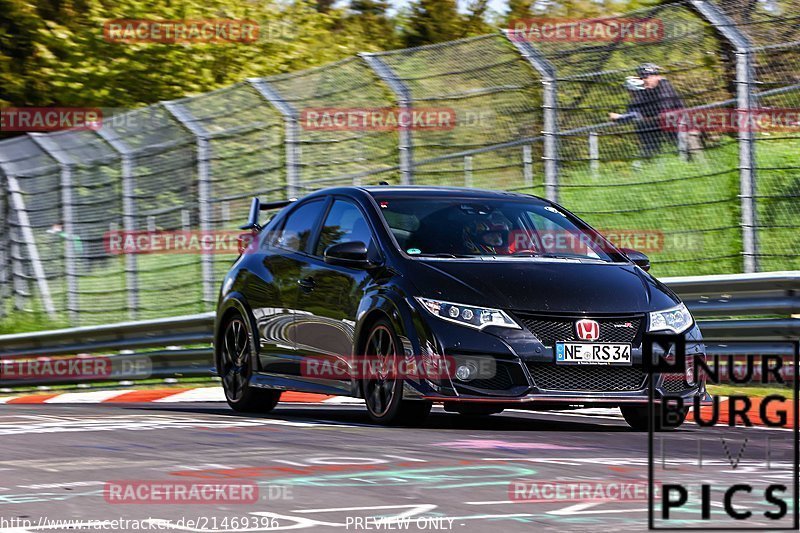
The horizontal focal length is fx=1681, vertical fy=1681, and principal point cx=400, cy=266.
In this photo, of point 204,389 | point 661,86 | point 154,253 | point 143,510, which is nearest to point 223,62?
point 154,253

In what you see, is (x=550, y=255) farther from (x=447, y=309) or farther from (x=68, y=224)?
(x=68, y=224)

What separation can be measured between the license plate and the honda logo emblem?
34mm

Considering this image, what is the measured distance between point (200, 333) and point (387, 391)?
23.7 feet

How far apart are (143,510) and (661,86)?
27.9 feet

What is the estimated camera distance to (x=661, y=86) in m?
13.9

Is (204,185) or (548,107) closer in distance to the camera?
(548,107)

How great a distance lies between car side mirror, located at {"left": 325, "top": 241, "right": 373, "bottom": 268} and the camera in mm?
10094

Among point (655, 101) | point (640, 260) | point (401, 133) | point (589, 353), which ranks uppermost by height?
point (655, 101)

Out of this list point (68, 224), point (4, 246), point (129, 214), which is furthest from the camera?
point (4, 246)

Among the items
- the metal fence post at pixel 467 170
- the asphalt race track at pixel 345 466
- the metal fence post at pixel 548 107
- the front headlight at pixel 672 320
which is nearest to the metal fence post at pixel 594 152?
the metal fence post at pixel 548 107

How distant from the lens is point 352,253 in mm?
10094

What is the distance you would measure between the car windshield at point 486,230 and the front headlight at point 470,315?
75 centimetres

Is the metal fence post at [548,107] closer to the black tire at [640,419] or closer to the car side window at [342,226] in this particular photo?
the car side window at [342,226]

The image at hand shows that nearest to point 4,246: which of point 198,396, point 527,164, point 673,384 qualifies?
point 198,396
